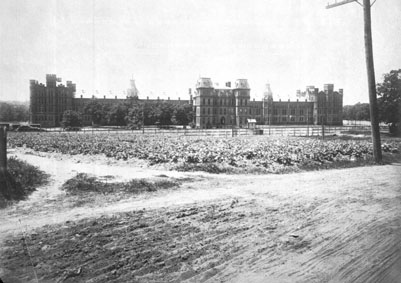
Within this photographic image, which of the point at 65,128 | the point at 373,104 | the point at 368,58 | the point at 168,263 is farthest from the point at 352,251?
the point at 65,128

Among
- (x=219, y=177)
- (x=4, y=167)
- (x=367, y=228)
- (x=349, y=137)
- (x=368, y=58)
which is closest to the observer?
(x=367, y=228)

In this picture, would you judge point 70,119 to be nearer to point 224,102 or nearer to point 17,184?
point 17,184

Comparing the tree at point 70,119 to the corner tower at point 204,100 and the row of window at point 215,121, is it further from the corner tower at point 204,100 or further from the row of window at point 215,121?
the row of window at point 215,121

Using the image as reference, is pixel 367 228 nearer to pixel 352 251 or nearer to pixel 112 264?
pixel 352 251

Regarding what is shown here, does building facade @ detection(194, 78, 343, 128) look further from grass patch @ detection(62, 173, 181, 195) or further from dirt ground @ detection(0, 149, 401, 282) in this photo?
dirt ground @ detection(0, 149, 401, 282)

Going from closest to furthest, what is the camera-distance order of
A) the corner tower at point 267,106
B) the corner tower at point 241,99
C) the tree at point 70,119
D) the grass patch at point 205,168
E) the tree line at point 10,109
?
the tree line at point 10,109
the grass patch at point 205,168
the tree at point 70,119
the corner tower at point 241,99
the corner tower at point 267,106

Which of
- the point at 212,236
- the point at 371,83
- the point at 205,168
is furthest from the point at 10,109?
the point at 371,83

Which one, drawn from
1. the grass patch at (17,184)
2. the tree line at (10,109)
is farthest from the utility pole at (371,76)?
the grass patch at (17,184)
